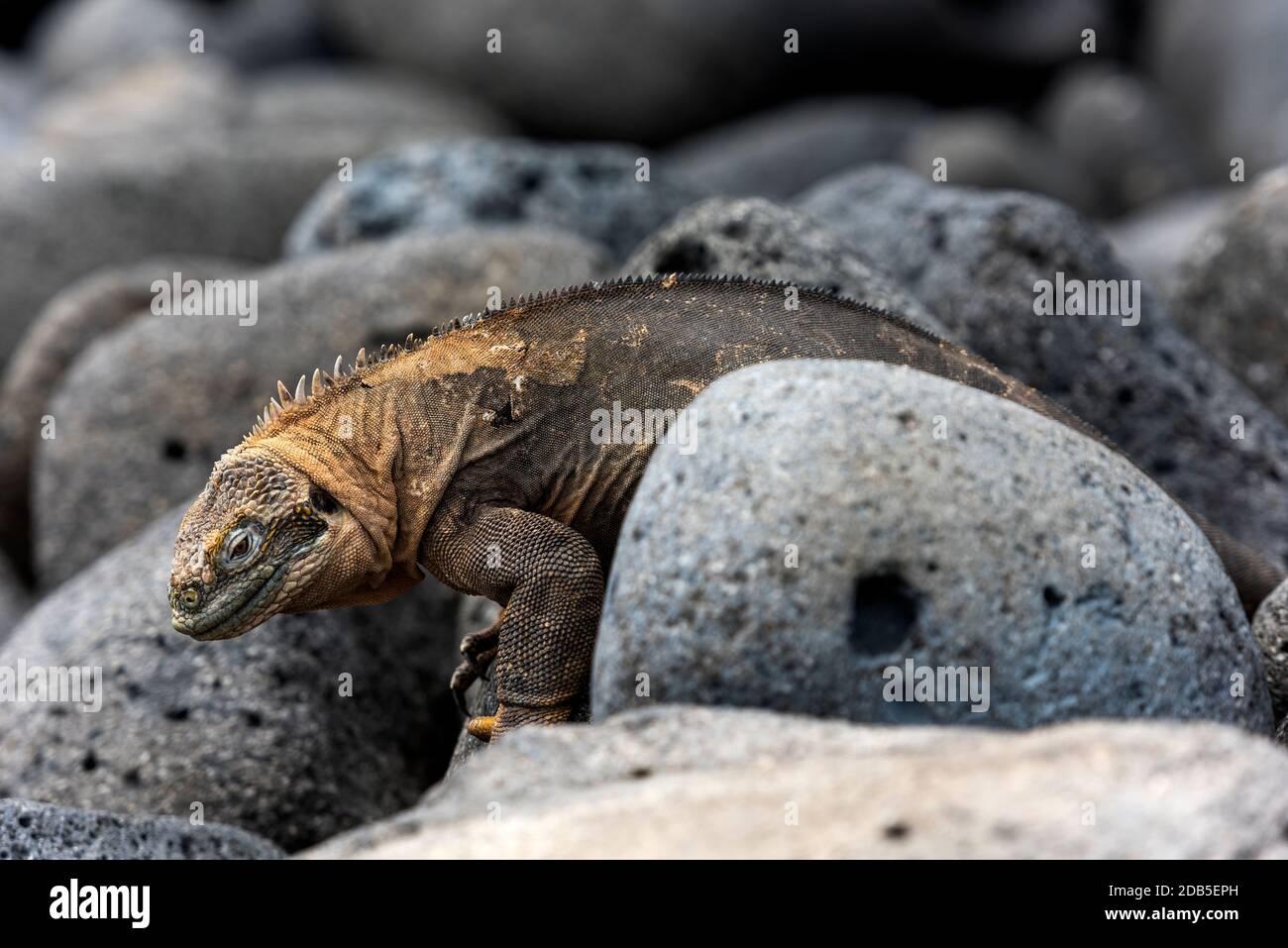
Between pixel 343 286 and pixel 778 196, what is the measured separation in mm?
6477

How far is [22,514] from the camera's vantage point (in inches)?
342

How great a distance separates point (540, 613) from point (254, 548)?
0.83 meters

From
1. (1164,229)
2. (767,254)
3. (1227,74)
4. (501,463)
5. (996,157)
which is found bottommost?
(501,463)

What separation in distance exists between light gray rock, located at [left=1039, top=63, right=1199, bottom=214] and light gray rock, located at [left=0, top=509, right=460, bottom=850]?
12.0 m

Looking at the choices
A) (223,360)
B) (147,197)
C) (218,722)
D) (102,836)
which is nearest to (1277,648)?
(102,836)

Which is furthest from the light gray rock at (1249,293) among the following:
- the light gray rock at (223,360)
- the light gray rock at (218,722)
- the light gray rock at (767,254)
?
the light gray rock at (218,722)

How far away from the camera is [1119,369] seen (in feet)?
20.0

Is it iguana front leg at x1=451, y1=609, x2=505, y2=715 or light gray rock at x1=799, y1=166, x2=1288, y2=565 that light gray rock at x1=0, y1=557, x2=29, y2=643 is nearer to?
iguana front leg at x1=451, y1=609, x2=505, y2=715

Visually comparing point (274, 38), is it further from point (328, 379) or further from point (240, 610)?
point (240, 610)

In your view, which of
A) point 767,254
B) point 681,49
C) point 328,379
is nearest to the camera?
point 328,379

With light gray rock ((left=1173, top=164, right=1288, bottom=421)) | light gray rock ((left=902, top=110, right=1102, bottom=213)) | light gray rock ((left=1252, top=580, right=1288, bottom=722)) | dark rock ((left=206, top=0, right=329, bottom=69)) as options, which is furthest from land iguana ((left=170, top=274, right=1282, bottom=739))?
dark rock ((left=206, top=0, right=329, bottom=69))

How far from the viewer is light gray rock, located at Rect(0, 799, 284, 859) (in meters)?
4.03

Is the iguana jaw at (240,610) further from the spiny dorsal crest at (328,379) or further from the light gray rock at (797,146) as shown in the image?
the light gray rock at (797,146)
